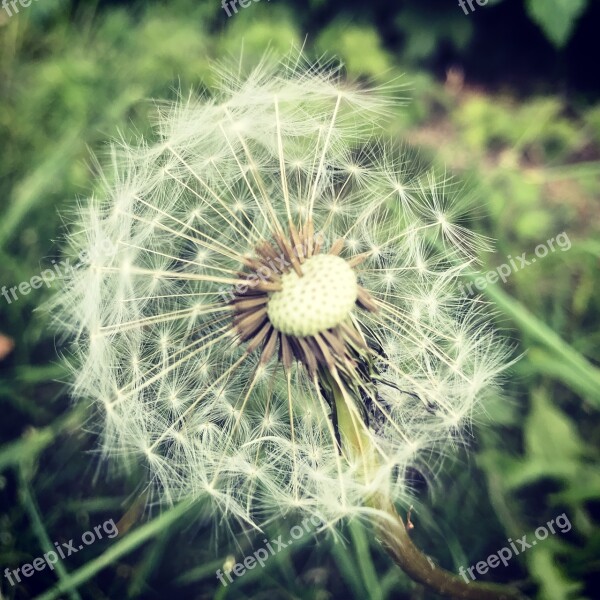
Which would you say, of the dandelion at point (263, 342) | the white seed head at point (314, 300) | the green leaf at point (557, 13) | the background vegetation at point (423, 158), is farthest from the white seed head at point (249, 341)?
the green leaf at point (557, 13)

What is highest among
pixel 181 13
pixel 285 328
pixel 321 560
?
pixel 181 13

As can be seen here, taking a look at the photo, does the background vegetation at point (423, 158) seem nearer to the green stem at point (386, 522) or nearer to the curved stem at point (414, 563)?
the curved stem at point (414, 563)

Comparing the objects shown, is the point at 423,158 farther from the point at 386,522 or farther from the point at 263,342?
the point at 386,522

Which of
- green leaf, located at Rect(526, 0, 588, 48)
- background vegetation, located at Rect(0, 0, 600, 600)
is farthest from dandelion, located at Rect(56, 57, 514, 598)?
green leaf, located at Rect(526, 0, 588, 48)

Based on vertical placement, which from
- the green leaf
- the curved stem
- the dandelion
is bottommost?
the curved stem

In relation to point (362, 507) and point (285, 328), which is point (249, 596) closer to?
point (362, 507)

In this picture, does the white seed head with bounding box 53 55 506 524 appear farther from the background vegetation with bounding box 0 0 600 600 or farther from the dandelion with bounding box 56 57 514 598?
the background vegetation with bounding box 0 0 600 600

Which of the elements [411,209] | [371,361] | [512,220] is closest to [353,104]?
[411,209]

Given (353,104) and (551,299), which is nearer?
(353,104)

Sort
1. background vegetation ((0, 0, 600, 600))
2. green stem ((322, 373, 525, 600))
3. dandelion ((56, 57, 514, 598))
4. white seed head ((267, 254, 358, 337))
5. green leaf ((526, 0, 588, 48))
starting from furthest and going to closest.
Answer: green leaf ((526, 0, 588, 48)), background vegetation ((0, 0, 600, 600)), dandelion ((56, 57, 514, 598)), green stem ((322, 373, 525, 600)), white seed head ((267, 254, 358, 337))
